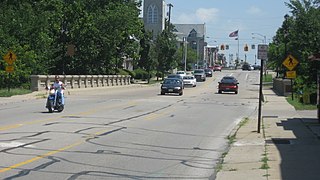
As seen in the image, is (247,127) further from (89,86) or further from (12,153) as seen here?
(89,86)

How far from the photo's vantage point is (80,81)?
55.5 m

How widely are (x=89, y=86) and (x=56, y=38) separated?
960 cm

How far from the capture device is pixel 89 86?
2299 inches

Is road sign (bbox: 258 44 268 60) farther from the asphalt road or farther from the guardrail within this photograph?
the guardrail

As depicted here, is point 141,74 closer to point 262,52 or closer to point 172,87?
point 172,87

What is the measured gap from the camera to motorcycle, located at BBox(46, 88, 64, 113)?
2499 centimetres

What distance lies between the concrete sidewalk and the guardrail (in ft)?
90.3

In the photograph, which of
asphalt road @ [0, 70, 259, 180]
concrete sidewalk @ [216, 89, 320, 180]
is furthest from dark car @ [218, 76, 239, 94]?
concrete sidewalk @ [216, 89, 320, 180]

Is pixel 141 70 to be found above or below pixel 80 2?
below

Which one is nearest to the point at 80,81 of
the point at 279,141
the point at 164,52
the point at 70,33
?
the point at 70,33

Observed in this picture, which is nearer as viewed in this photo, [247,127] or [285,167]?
[285,167]

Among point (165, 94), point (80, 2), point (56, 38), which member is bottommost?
point (165, 94)

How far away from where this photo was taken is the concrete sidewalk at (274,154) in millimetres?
10289

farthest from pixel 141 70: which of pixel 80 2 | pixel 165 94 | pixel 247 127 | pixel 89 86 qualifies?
A: pixel 247 127
